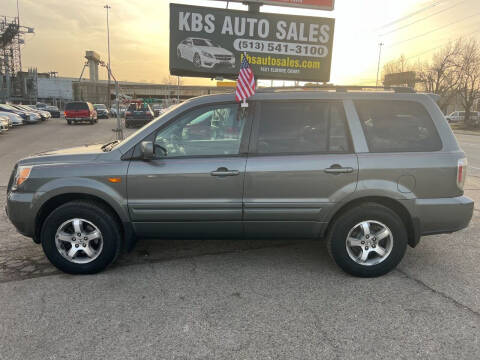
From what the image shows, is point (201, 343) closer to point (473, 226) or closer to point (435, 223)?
point (435, 223)

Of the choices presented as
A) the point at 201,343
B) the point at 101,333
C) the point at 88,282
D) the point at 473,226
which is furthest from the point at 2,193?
the point at 473,226

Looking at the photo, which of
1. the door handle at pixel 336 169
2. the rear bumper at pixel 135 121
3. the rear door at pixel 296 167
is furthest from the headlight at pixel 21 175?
the rear bumper at pixel 135 121

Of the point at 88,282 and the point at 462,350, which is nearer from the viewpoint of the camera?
the point at 462,350

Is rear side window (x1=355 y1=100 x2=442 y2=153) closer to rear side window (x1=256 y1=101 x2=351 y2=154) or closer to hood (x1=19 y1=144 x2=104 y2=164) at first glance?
rear side window (x1=256 y1=101 x2=351 y2=154)

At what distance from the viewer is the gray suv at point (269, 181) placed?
10.9 feet

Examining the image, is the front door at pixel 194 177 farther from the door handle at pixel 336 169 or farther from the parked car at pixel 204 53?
the parked car at pixel 204 53

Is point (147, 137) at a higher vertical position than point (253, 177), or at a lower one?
higher

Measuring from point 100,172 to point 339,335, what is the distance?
8.46ft

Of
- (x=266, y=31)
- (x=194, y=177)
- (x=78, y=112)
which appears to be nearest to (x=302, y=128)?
(x=194, y=177)

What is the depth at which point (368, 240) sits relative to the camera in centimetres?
346

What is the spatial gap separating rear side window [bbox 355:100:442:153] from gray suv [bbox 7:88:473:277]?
0.03ft

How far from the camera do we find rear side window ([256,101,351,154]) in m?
3.38

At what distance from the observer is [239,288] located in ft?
10.7

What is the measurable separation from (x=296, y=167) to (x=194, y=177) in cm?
100
